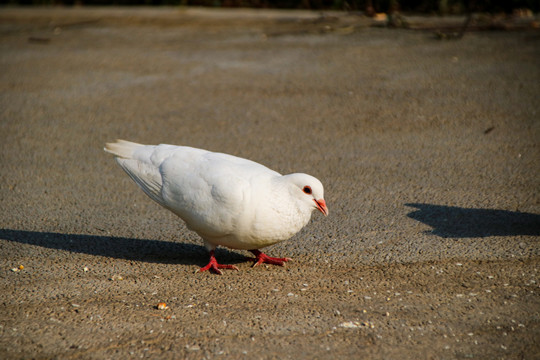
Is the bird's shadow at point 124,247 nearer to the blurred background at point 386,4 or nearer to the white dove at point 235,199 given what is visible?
the white dove at point 235,199

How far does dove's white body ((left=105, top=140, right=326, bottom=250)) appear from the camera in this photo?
373 cm

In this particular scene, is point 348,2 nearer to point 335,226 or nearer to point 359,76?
point 359,76

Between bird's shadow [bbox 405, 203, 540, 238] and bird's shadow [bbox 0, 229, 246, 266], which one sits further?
bird's shadow [bbox 405, 203, 540, 238]

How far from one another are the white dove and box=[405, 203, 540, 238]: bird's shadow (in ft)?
4.05

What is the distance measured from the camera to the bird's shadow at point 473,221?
444 cm

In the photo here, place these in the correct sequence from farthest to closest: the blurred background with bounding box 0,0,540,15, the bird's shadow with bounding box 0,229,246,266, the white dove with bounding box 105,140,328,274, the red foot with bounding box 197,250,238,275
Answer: the blurred background with bounding box 0,0,540,15 → the bird's shadow with bounding box 0,229,246,266 → the red foot with bounding box 197,250,238,275 → the white dove with bounding box 105,140,328,274

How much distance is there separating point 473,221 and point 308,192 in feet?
5.22

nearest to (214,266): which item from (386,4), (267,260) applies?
(267,260)

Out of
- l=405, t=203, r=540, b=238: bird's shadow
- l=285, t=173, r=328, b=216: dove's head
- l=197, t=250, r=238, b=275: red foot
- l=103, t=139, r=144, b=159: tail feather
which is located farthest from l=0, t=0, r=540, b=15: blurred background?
l=197, t=250, r=238, b=275: red foot

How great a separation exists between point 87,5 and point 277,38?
4866mm

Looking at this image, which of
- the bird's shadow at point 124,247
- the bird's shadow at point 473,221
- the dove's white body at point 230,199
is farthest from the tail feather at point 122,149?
the bird's shadow at point 473,221

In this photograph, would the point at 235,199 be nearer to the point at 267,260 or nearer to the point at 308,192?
the point at 308,192

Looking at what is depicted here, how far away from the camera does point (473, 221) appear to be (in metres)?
4.64

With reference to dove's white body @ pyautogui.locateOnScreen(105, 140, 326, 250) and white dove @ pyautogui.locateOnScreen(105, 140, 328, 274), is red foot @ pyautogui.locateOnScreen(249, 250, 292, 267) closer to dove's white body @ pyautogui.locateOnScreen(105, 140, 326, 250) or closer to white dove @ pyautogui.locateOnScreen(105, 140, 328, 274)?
white dove @ pyautogui.locateOnScreen(105, 140, 328, 274)
